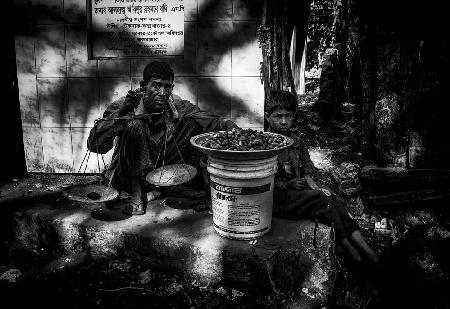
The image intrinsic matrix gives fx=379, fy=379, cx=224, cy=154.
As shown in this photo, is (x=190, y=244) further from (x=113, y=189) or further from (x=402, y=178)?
(x=402, y=178)

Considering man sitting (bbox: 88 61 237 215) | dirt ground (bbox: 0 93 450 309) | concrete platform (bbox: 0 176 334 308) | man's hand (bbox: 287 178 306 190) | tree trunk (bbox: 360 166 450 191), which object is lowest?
dirt ground (bbox: 0 93 450 309)

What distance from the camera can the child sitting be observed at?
11.3 ft

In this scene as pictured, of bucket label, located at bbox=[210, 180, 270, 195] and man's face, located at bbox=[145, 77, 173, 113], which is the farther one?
man's face, located at bbox=[145, 77, 173, 113]

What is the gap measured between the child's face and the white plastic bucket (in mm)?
734

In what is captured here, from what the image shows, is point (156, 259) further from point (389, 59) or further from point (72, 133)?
point (389, 59)

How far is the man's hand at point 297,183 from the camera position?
3611mm

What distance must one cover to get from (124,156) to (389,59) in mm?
3270

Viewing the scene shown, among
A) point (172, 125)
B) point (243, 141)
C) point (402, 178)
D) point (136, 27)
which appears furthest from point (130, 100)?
point (402, 178)

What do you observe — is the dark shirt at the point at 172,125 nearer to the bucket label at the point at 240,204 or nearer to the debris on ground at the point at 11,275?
the bucket label at the point at 240,204

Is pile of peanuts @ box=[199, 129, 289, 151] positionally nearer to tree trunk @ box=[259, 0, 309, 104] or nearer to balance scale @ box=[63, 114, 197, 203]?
balance scale @ box=[63, 114, 197, 203]

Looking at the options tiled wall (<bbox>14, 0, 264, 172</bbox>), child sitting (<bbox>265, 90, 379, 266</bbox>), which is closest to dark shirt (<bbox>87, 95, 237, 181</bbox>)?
child sitting (<bbox>265, 90, 379, 266</bbox>)

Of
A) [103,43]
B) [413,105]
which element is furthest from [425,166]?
[103,43]

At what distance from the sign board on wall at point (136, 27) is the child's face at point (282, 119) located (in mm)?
1738

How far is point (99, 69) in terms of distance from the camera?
16.2ft
